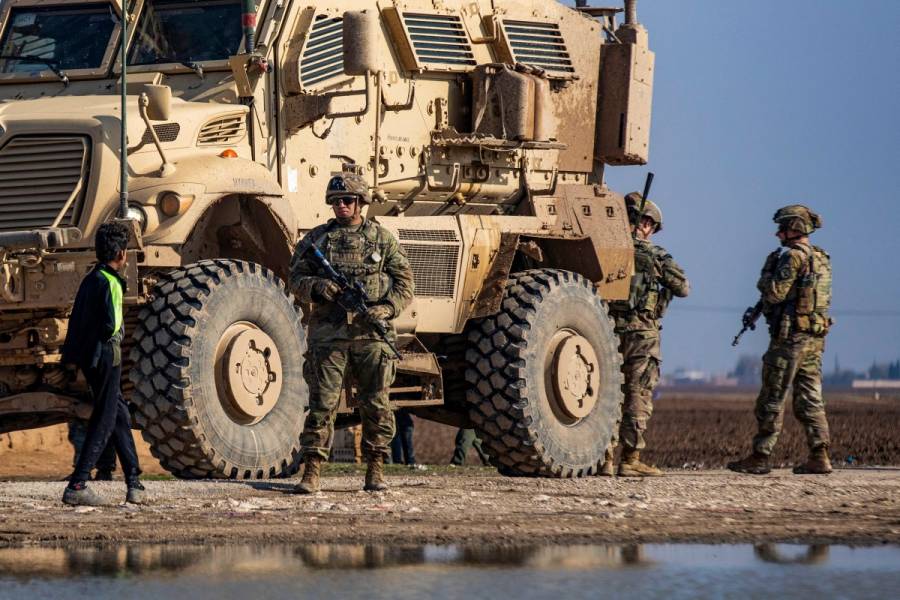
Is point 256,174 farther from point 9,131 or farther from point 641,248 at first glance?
point 641,248

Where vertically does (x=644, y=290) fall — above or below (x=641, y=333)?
above

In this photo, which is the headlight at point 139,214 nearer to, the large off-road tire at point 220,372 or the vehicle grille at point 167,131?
the large off-road tire at point 220,372

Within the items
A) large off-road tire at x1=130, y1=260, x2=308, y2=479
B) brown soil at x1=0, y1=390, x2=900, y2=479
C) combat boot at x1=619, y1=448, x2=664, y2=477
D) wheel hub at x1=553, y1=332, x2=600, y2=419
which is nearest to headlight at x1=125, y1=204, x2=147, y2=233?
large off-road tire at x1=130, y1=260, x2=308, y2=479

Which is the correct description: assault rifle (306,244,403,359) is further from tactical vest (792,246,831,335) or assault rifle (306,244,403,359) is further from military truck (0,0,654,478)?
tactical vest (792,246,831,335)

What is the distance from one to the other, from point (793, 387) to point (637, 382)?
119 centimetres

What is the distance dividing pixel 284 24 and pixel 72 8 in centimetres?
168

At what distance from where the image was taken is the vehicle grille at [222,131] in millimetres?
13320

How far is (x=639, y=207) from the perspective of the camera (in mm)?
16688

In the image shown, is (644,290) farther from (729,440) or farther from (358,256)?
(729,440)

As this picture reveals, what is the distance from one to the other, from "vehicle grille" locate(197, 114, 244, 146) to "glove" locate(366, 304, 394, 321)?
1899 millimetres

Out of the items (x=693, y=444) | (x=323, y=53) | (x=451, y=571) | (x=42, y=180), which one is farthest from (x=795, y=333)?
(x=693, y=444)

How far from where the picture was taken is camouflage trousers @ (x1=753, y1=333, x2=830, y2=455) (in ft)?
51.9

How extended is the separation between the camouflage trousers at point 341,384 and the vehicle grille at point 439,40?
3514mm

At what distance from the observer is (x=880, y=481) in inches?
574
